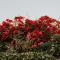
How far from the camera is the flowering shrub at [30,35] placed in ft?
22.7

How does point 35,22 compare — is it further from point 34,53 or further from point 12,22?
point 34,53

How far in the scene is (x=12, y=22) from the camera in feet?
26.7

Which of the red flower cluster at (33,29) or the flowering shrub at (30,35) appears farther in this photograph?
the red flower cluster at (33,29)

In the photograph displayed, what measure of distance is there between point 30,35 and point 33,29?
1.64 ft

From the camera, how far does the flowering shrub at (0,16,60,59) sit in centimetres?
691

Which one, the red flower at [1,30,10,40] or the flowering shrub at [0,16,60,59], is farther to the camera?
the red flower at [1,30,10,40]

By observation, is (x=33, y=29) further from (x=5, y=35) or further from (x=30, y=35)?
(x=5, y=35)

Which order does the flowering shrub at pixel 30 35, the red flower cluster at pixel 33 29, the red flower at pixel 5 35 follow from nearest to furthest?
the flowering shrub at pixel 30 35, the red flower cluster at pixel 33 29, the red flower at pixel 5 35

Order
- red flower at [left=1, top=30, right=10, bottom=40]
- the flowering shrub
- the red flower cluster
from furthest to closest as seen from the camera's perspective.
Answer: red flower at [left=1, top=30, right=10, bottom=40], the red flower cluster, the flowering shrub

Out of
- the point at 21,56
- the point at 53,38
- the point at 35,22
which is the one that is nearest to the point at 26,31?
the point at 35,22

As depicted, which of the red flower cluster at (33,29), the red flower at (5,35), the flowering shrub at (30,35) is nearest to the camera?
the flowering shrub at (30,35)

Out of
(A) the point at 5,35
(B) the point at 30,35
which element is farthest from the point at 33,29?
(A) the point at 5,35

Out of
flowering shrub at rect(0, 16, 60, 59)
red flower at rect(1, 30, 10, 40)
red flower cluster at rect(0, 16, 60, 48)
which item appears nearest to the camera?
flowering shrub at rect(0, 16, 60, 59)

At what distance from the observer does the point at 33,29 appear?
7.60 meters
